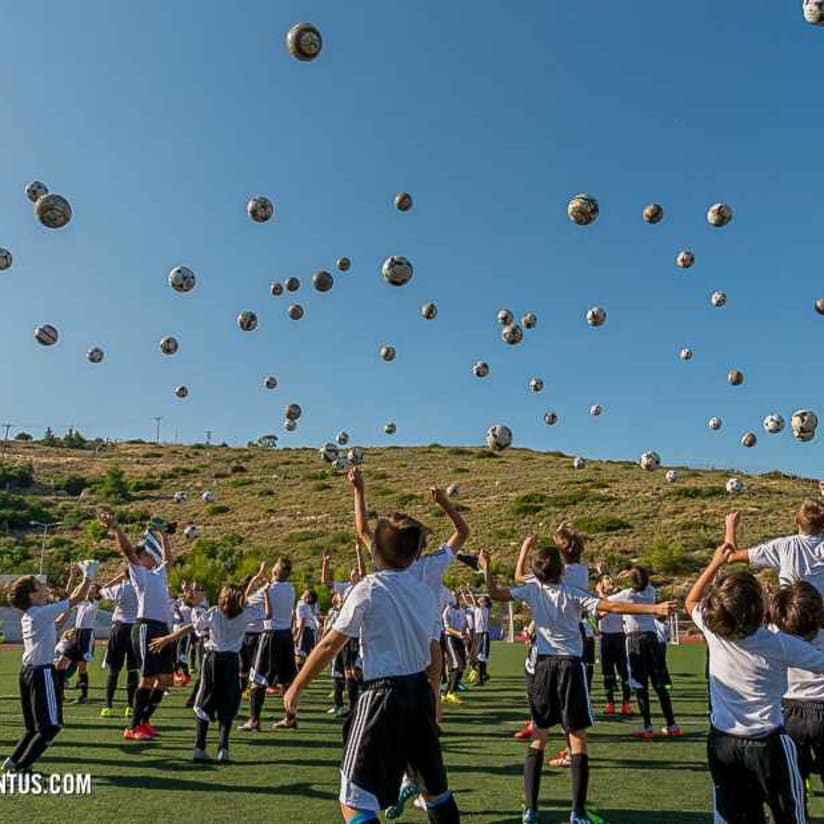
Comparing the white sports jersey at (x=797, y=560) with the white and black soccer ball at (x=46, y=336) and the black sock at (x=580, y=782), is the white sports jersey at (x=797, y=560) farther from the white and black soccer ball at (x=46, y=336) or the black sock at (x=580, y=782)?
the white and black soccer ball at (x=46, y=336)

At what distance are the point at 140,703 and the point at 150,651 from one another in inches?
44.1

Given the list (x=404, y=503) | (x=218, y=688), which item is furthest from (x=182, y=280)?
(x=404, y=503)

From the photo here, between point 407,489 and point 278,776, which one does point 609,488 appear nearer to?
point 407,489

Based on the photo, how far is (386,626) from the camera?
14.9ft

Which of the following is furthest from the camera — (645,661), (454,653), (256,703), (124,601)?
(454,653)

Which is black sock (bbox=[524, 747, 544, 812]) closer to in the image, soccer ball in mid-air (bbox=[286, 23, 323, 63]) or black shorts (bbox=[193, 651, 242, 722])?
black shorts (bbox=[193, 651, 242, 722])

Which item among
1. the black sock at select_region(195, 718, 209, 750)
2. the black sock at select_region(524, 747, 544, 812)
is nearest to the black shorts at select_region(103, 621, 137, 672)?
the black sock at select_region(195, 718, 209, 750)

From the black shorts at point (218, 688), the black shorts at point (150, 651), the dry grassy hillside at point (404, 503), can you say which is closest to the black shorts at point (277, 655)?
the black shorts at point (150, 651)

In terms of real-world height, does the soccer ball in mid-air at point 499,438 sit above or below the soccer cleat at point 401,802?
above

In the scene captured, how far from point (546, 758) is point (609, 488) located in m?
60.7

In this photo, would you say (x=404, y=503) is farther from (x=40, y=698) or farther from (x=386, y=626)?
(x=386, y=626)

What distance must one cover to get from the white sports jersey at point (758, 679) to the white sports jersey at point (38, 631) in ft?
19.2

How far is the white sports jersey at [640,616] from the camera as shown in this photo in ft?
36.9

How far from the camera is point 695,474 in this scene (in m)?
76.4
